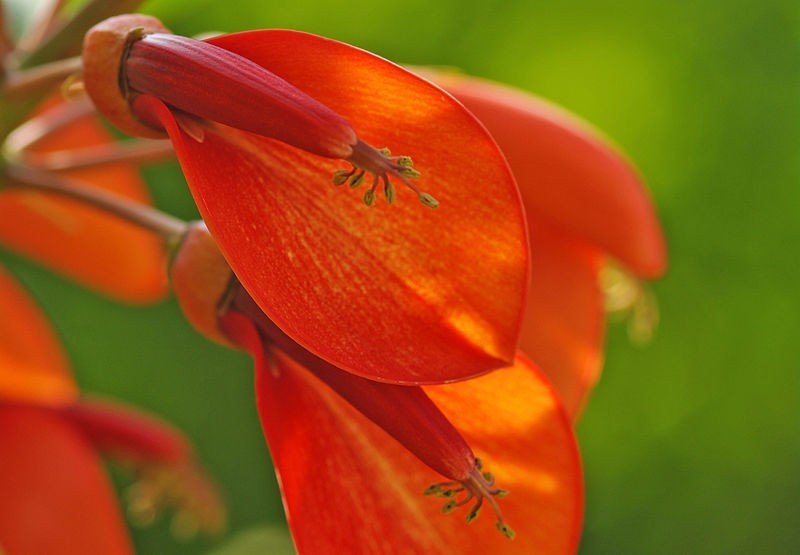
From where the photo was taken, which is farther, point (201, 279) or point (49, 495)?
point (49, 495)

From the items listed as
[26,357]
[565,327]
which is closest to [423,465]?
[565,327]

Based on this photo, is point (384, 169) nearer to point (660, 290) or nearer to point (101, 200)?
point (101, 200)

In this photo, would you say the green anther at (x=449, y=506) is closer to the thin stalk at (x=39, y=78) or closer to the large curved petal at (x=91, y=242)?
the thin stalk at (x=39, y=78)

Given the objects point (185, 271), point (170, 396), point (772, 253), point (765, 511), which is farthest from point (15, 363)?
point (772, 253)

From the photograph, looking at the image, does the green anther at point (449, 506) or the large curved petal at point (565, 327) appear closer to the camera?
the green anther at point (449, 506)

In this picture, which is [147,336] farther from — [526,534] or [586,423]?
[526,534]

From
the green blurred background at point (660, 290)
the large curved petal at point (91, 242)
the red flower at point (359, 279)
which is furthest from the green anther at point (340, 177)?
the green blurred background at point (660, 290)
